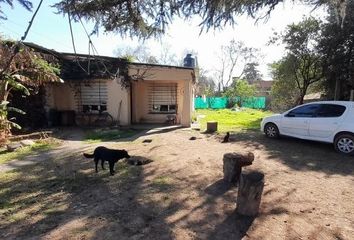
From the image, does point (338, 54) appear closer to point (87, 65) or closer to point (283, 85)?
point (283, 85)

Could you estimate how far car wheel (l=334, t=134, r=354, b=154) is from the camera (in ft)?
33.8

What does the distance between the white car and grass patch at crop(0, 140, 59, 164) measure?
26.9ft

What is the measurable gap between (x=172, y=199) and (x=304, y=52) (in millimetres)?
19656

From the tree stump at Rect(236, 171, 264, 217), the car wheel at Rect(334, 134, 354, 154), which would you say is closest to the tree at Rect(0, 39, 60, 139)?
the tree stump at Rect(236, 171, 264, 217)

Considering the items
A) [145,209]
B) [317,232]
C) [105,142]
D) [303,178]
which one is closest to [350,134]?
[303,178]

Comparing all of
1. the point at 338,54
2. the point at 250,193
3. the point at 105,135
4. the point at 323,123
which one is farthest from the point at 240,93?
the point at 250,193

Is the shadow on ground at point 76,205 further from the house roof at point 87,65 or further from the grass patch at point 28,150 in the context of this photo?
the house roof at point 87,65

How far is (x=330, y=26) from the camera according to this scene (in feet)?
63.7

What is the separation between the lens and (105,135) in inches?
563

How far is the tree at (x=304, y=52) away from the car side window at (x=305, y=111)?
10.9m

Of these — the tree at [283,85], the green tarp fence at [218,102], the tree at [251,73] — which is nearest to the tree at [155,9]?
the tree at [283,85]

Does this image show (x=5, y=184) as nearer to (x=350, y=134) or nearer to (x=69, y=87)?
(x=350, y=134)

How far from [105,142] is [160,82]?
6.30 m

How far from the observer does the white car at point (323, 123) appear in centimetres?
1045
